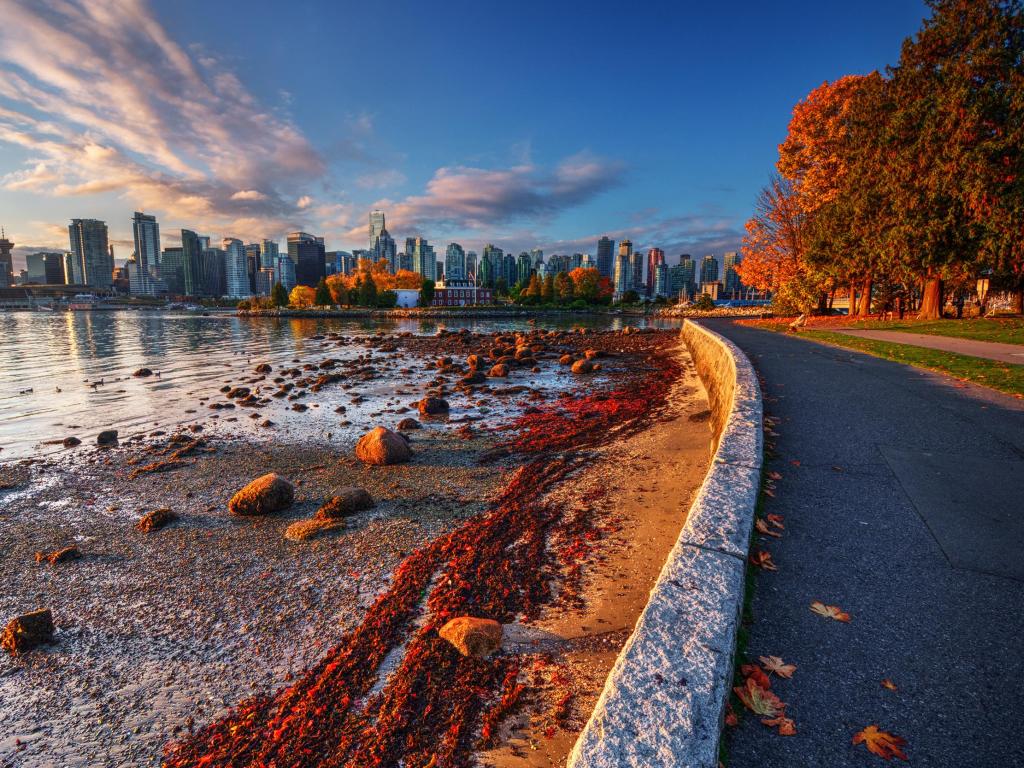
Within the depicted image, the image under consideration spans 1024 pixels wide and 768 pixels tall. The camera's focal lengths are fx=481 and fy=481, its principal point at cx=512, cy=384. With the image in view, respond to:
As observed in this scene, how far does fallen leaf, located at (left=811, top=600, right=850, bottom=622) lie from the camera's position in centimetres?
332

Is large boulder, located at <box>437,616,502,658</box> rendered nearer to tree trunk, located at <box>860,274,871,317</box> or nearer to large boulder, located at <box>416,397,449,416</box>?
large boulder, located at <box>416,397,449,416</box>

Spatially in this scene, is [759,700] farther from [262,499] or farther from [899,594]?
[262,499]

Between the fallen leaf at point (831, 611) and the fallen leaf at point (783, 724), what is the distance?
1101 mm

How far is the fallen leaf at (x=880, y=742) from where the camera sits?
233 cm

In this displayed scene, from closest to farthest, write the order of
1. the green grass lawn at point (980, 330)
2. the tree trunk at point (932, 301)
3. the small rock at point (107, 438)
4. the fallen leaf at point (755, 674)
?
the fallen leaf at point (755, 674) < the small rock at point (107, 438) < the green grass lawn at point (980, 330) < the tree trunk at point (932, 301)

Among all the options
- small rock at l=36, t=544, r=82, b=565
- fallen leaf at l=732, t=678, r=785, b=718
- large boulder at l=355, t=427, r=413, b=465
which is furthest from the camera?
large boulder at l=355, t=427, r=413, b=465

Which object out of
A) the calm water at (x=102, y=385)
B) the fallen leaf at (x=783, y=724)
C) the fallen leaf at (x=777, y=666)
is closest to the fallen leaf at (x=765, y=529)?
the fallen leaf at (x=777, y=666)

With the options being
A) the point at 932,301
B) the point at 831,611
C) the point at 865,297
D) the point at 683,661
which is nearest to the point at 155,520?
the point at 683,661

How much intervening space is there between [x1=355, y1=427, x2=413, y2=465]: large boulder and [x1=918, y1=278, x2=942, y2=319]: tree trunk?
34.3 m

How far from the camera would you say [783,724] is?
2.51 meters

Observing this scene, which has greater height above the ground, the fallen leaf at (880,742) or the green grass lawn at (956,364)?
the green grass lawn at (956,364)

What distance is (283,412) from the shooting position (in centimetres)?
1561

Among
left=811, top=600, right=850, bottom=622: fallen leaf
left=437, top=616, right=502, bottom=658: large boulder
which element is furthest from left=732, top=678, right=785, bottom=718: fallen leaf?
left=437, top=616, right=502, bottom=658: large boulder

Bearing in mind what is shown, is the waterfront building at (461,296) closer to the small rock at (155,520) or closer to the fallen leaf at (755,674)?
the small rock at (155,520)
